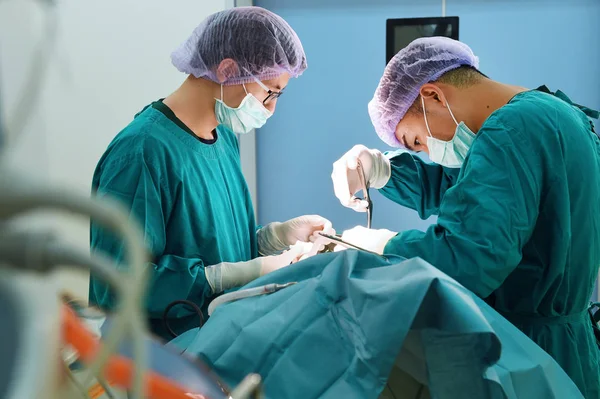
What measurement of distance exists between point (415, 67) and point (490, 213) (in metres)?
0.58

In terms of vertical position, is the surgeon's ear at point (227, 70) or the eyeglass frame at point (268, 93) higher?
the surgeon's ear at point (227, 70)

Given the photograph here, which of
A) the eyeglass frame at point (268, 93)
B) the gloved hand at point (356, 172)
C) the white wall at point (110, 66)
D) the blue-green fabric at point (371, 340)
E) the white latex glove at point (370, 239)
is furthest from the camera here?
the gloved hand at point (356, 172)

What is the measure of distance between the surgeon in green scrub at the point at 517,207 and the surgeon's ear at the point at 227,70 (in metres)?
0.53

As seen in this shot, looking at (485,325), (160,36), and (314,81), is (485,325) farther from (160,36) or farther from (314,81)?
(314,81)

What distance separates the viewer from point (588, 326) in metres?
1.42

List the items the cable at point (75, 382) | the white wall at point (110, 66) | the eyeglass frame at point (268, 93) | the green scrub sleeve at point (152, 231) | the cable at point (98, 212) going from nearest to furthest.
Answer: the cable at point (98, 212) < the cable at point (75, 382) < the green scrub sleeve at point (152, 231) < the eyeglass frame at point (268, 93) < the white wall at point (110, 66)

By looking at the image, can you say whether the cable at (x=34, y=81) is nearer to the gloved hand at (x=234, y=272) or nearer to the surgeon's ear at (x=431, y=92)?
the gloved hand at (x=234, y=272)

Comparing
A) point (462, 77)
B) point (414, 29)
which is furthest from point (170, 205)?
point (414, 29)

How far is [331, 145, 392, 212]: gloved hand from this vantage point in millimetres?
2043

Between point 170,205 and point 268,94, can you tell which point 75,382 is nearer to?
point 170,205

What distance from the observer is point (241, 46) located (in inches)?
61.6

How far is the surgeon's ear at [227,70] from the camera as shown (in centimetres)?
158

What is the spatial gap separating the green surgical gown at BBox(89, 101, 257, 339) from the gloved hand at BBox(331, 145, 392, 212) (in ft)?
1.85

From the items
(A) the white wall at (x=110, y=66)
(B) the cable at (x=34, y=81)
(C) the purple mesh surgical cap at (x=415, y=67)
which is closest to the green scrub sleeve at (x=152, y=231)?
(A) the white wall at (x=110, y=66)
